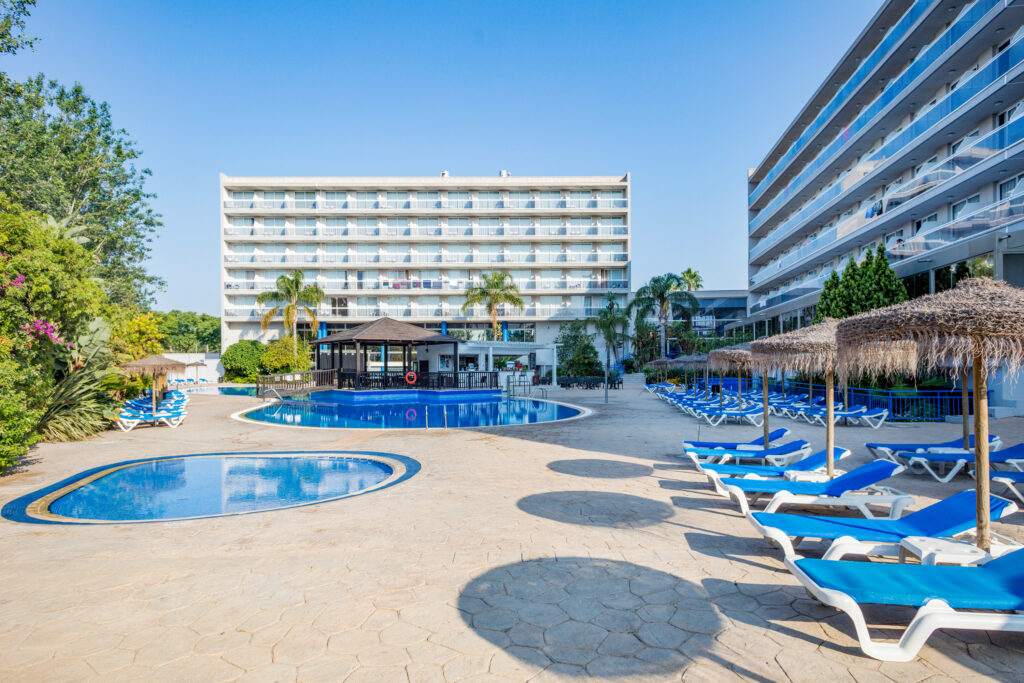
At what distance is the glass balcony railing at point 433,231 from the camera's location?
44.5 m

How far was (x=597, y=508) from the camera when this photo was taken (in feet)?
19.9

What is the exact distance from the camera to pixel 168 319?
68.0 meters

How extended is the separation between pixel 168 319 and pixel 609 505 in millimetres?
77101

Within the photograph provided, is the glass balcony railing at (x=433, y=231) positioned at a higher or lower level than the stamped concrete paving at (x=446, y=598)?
higher

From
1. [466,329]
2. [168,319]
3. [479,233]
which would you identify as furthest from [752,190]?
[168,319]

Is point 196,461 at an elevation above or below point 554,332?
below

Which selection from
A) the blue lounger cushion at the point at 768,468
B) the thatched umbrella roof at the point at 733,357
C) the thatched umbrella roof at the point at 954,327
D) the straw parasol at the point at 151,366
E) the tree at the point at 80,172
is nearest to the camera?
the thatched umbrella roof at the point at 954,327

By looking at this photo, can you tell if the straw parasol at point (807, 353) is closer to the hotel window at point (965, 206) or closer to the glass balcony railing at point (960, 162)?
the glass balcony railing at point (960, 162)

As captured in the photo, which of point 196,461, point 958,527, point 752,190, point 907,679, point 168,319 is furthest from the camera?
point 168,319

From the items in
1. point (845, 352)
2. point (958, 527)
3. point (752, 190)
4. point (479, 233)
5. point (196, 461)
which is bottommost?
point (196, 461)

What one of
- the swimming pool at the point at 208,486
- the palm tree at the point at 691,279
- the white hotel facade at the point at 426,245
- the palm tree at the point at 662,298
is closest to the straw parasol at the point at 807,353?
the swimming pool at the point at 208,486

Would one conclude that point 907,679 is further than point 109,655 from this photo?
No

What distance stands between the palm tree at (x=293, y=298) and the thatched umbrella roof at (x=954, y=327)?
3796 centimetres

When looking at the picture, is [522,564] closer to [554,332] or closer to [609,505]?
[609,505]
